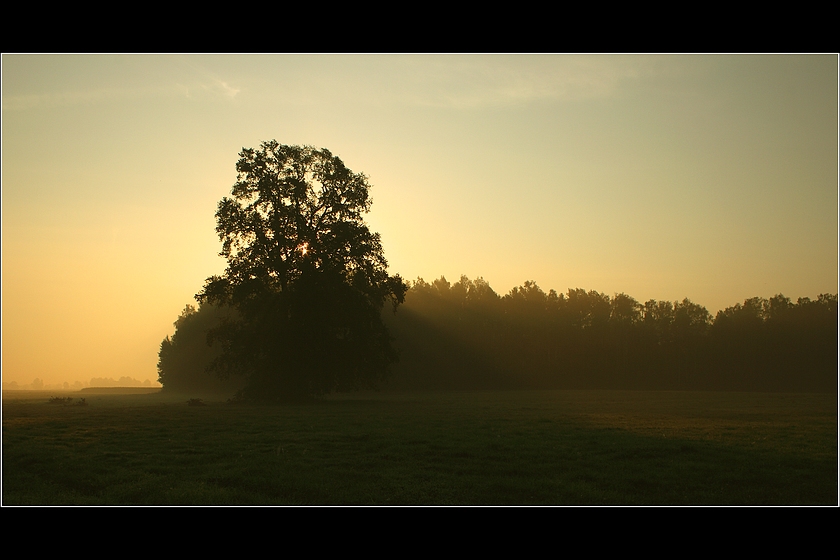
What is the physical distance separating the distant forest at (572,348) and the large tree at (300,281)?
35024 mm

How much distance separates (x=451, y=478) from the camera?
13352mm

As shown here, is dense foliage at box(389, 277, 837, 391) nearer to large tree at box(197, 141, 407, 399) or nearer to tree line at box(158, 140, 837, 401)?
tree line at box(158, 140, 837, 401)

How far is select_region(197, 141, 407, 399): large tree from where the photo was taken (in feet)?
128

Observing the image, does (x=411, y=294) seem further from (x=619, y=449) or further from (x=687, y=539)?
(x=687, y=539)

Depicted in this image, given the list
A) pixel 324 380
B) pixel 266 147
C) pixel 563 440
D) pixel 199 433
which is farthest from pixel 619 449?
pixel 266 147

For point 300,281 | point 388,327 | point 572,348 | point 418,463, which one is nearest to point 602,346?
Answer: point 572,348

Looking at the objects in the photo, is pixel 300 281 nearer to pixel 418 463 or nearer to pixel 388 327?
pixel 418 463

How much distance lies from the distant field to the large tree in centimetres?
1505

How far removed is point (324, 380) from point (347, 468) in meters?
26.1

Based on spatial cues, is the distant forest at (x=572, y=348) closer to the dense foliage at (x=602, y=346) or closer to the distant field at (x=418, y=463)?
the dense foliage at (x=602, y=346)

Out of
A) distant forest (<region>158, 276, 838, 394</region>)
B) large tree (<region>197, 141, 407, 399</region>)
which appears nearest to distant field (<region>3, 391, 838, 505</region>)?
large tree (<region>197, 141, 407, 399</region>)

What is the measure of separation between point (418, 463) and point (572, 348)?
81.1m

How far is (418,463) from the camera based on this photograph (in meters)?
15.0

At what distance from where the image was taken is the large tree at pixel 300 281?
128 feet
